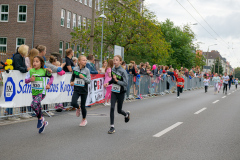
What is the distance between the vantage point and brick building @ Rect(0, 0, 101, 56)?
41.2 metres

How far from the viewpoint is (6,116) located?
10141 millimetres

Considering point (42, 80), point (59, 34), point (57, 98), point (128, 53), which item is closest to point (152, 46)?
point (128, 53)

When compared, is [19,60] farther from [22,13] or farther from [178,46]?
[178,46]

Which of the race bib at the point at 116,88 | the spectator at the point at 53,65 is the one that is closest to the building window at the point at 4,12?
the spectator at the point at 53,65

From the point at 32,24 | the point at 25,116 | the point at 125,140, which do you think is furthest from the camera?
the point at 32,24

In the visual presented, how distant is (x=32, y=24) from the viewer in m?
41.8

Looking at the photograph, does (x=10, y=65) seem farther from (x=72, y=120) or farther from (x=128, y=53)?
(x=128, y=53)

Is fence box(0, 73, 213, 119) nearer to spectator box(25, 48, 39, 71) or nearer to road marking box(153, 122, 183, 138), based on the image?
spectator box(25, 48, 39, 71)

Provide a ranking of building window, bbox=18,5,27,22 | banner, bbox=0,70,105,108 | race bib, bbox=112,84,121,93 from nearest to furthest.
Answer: race bib, bbox=112,84,121,93 < banner, bbox=0,70,105,108 < building window, bbox=18,5,27,22

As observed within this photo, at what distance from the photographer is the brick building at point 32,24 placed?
41.2 metres

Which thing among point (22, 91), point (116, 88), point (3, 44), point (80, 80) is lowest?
point (22, 91)

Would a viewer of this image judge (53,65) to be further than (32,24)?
No

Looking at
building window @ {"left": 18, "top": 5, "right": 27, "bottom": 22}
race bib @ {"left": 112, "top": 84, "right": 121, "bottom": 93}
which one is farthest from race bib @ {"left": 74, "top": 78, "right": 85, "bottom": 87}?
building window @ {"left": 18, "top": 5, "right": 27, "bottom": 22}

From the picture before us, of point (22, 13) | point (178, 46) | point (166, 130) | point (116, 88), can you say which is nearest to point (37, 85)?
point (116, 88)
